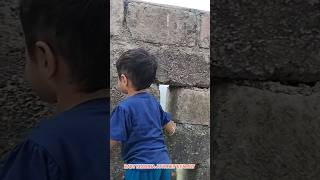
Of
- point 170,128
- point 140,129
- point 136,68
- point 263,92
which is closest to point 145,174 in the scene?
point 140,129

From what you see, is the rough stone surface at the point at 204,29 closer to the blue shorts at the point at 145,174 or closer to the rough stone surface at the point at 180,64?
the rough stone surface at the point at 180,64

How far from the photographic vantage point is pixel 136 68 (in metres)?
2.39

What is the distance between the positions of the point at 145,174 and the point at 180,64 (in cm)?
61

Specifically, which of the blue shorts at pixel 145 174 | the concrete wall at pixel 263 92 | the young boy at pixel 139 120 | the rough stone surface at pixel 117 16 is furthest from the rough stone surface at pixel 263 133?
the rough stone surface at pixel 117 16

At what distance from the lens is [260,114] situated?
1.85 feet

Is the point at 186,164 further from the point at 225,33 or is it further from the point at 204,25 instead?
the point at 225,33

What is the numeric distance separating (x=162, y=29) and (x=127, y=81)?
319mm

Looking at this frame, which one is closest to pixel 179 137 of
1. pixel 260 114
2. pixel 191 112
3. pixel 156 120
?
pixel 191 112

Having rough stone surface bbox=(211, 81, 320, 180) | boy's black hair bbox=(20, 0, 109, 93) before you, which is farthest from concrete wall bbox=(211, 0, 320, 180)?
boy's black hair bbox=(20, 0, 109, 93)

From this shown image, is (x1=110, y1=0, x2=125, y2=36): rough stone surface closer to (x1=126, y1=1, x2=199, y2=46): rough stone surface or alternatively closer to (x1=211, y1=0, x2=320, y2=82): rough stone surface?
(x1=126, y1=1, x2=199, y2=46): rough stone surface

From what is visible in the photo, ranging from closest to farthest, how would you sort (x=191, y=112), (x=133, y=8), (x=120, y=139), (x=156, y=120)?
(x=120, y=139) → (x=156, y=120) → (x=133, y=8) → (x=191, y=112)

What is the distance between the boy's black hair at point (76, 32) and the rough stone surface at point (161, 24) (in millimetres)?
1930

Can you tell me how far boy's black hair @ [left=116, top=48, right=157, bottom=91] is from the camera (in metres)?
2.35

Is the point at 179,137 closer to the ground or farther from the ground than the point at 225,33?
closer to the ground
